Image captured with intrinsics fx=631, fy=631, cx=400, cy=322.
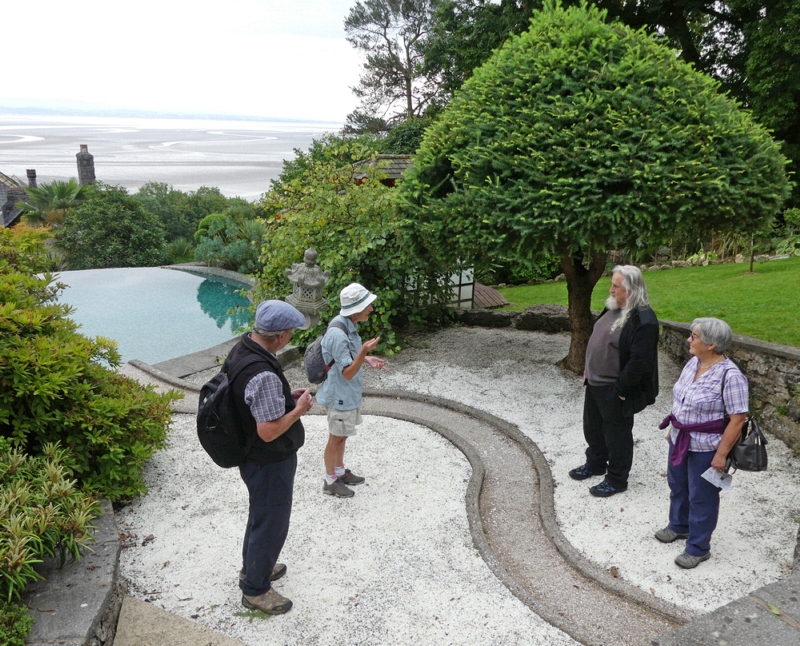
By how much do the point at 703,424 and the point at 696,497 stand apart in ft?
1.66

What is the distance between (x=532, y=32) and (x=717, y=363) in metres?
4.88

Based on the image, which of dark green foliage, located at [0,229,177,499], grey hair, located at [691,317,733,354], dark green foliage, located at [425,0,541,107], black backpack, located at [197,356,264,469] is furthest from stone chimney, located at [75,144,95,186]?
grey hair, located at [691,317,733,354]

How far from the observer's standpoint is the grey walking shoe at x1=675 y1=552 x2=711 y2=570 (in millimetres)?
4258

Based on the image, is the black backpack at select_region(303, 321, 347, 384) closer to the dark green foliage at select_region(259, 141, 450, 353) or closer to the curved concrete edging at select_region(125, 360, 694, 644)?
the curved concrete edging at select_region(125, 360, 694, 644)

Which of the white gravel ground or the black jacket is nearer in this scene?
the white gravel ground

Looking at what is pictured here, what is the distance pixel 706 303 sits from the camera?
978cm

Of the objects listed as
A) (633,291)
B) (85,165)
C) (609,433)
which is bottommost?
(609,433)

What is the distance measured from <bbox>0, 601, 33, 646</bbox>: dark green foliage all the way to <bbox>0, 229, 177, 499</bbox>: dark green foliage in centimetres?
130

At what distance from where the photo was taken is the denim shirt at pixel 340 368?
15.7 feet

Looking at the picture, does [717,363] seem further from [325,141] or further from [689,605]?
[325,141]

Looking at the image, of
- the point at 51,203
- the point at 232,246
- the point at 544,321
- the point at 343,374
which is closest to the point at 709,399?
the point at 343,374

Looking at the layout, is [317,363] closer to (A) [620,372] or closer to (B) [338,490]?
(B) [338,490]

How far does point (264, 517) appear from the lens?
12.1ft

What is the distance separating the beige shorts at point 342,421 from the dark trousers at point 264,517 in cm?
126
